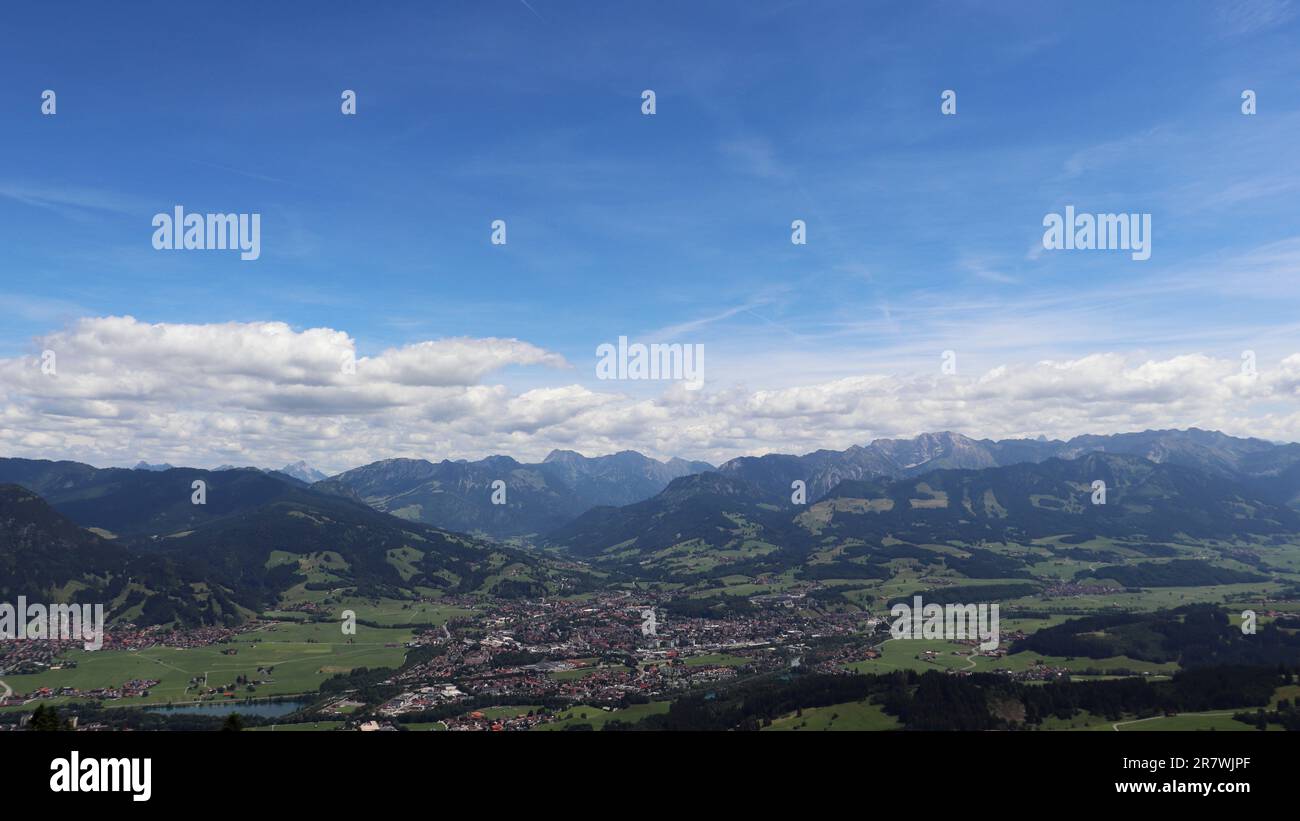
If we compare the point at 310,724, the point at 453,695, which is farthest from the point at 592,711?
the point at 310,724
